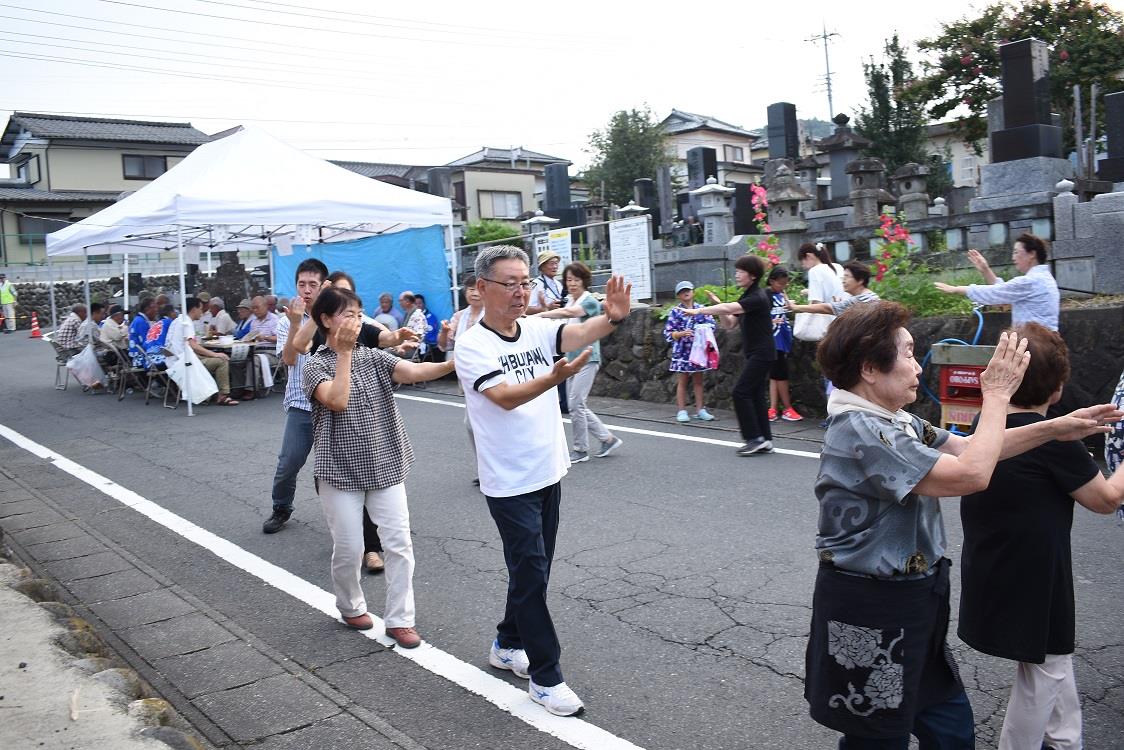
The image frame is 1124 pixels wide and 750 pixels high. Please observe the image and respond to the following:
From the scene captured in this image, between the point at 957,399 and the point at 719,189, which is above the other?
the point at 719,189

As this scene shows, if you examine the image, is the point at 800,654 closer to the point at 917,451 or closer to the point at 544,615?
the point at 544,615

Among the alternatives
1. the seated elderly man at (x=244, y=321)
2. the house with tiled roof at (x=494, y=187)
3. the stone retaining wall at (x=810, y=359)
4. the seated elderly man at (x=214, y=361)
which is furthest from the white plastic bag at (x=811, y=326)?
the house with tiled roof at (x=494, y=187)

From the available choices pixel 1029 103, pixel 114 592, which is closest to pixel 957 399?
pixel 114 592

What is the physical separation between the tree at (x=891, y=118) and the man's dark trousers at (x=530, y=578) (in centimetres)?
3126

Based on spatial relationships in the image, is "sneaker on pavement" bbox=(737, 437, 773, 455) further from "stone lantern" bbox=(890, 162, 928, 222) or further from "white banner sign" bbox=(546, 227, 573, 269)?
"stone lantern" bbox=(890, 162, 928, 222)

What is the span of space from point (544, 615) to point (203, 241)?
15330 millimetres

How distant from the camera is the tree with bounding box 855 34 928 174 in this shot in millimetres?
31906

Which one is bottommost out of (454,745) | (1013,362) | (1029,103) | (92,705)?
(454,745)

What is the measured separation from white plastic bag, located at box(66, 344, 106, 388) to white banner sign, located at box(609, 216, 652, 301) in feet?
→ 29.4

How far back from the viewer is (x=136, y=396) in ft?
49.3

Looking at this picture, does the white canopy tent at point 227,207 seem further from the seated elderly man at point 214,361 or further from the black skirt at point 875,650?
the black skirt at point 875,650

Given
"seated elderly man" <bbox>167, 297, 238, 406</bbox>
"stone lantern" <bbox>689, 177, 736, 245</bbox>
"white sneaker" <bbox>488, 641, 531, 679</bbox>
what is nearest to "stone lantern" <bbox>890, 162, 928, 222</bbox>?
"stone lantern" <bbox>689, 177, 736, 245</bbox>

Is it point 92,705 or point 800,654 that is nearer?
point 92,705

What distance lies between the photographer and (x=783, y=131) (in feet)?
82.3
